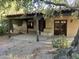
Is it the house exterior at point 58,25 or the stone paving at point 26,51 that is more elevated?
the house exterior at point 58,25

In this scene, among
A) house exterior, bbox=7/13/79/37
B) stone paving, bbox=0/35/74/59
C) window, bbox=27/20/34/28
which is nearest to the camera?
stone paving, bbox=0/35/74/59

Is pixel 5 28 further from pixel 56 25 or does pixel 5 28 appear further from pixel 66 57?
pixel 66 57

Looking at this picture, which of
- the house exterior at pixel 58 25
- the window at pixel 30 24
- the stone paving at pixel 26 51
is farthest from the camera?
the window at pixel 30 24

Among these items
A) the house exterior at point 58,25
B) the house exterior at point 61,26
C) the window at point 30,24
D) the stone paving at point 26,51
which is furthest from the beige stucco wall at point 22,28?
the stone paving at point 26,51

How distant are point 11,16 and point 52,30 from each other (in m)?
5.80

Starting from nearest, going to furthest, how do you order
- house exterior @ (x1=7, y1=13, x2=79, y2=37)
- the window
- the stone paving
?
the stone paving → house exterior @ (x1=7, y1=13, x2=79, y2=37) → the window

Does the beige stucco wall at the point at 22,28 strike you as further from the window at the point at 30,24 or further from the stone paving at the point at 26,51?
the stone paving at the point at 26,51

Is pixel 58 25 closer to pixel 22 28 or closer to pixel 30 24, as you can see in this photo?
pixel 30 24

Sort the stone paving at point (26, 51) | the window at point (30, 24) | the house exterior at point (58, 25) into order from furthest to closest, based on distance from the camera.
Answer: the window at point (30, 24) → the house exterior at point (58, 25) → the stone paving at point (26, 51)

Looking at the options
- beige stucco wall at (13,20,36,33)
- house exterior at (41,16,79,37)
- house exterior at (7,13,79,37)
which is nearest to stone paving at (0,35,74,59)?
house exterior at (7,13,79,37)

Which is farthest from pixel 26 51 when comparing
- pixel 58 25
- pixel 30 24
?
pixel 30 24

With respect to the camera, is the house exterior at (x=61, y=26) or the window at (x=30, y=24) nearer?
the house exterior at (x=61, y=26)

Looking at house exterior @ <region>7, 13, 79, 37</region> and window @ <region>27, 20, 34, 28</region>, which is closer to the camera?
house exterior @ <region>7, 13, 79, 37</region>

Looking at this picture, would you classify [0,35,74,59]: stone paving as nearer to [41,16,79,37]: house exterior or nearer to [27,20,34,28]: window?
[41,16,79,37]: house exterior
